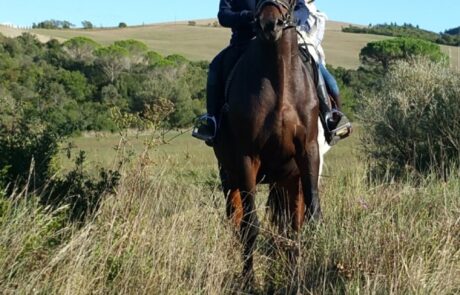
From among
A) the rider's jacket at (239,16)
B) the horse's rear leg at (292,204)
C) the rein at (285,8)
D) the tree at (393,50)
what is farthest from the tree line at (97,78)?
Answer: the tree at (393,50)

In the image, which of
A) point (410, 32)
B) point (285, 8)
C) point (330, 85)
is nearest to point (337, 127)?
point (330, 85)

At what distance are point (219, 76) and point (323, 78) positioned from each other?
1.02 meters

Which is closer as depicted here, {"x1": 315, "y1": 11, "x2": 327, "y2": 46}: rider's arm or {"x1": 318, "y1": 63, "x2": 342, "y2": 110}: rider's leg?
{"x1": 318, "y1": 63, "x2": 342, "y2": 110}: rider's leg

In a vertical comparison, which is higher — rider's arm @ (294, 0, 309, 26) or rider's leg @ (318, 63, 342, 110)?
rider's arm @ (294, 0, 309, 26)

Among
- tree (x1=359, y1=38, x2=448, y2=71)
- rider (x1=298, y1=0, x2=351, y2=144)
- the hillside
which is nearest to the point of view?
rider (x1=298, y1=0, x2=351, y2=144)

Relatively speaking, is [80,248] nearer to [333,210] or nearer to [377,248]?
[377,248]

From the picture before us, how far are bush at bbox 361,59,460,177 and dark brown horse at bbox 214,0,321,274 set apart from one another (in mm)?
6029

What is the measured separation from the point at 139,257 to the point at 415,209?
286cm

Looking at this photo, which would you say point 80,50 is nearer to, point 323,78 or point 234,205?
point 323,78

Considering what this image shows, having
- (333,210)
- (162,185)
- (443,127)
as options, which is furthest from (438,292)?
(443,127)

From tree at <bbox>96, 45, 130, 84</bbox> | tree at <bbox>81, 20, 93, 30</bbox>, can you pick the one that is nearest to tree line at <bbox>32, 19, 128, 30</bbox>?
tree at <bbox>81, 20, 93, 30</bbox>

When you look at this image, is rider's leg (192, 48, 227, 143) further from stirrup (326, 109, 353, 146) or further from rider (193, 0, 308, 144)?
stirrup (326, 109, 353, 146)

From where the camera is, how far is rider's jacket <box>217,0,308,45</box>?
304 inches

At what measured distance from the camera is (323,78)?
824 cm
